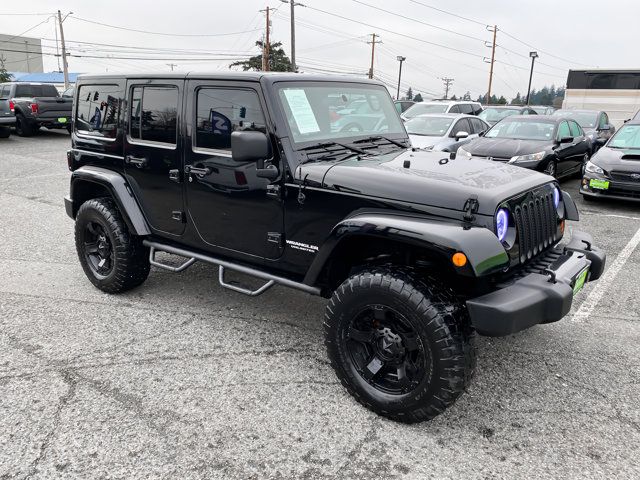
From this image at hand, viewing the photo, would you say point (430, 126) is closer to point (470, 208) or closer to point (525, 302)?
point (470, 208)

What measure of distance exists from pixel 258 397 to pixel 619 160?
7640mm

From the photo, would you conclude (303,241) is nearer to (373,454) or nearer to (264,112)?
(264,112)

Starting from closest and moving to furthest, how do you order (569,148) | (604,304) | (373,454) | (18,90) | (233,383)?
(373,454)
(233,383)
(604,304)
(569,148)
(18,90)

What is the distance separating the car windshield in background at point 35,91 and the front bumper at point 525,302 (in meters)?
19.9

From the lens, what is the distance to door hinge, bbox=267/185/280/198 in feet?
10.4

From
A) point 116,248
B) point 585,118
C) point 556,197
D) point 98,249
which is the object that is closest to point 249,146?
point 116,248

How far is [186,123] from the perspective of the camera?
3631mm

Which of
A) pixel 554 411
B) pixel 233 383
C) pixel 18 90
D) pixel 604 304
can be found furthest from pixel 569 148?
pixel 18 90

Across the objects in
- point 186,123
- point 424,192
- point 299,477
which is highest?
point 186,123

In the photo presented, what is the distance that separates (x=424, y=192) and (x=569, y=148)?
858cm

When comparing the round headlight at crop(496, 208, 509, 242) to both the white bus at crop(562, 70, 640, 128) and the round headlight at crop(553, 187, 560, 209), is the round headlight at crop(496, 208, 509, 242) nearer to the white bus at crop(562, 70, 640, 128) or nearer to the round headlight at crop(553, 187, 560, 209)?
the round headlight at crop(553, 187, 560, 209)

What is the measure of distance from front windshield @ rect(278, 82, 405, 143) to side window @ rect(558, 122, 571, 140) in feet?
23.7

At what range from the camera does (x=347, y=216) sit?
2.92 meters

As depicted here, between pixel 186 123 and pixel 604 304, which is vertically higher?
pixel 186 123
